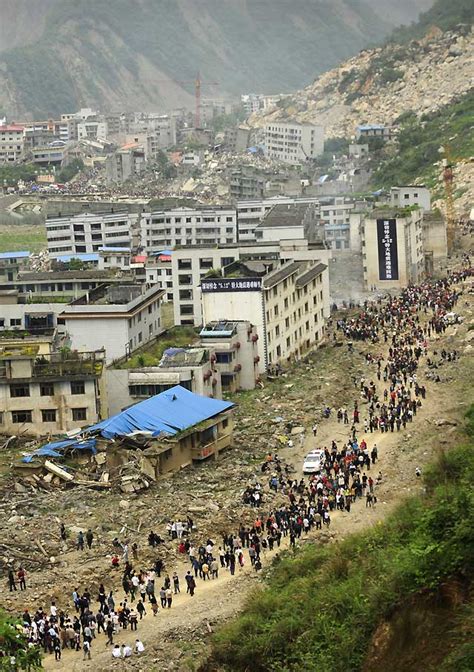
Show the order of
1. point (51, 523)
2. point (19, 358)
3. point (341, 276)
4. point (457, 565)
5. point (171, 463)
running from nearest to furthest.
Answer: point (457, 565) < point (51, 523) < point (171, 463) < point (19, 358) < point (341, 276)

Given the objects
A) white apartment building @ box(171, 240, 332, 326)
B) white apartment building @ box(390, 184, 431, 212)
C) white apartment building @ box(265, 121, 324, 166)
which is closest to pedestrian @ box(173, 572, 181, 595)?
white apartment building @ box(171, 240, 332, 326)

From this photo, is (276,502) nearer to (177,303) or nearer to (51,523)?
(51,523)

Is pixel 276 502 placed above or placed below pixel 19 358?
below

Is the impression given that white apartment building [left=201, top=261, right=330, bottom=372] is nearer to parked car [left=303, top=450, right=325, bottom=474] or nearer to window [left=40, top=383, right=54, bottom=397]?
window [left=40, top=383, right=54, bottom=397]

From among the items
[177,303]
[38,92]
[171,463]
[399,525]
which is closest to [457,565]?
[399,525]

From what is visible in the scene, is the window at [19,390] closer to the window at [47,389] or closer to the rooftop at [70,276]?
the window at [47,389]

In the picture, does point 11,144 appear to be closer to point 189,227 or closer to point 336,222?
point 336,222

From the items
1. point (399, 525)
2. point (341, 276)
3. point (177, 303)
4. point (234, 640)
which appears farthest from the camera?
point (341, 276)
